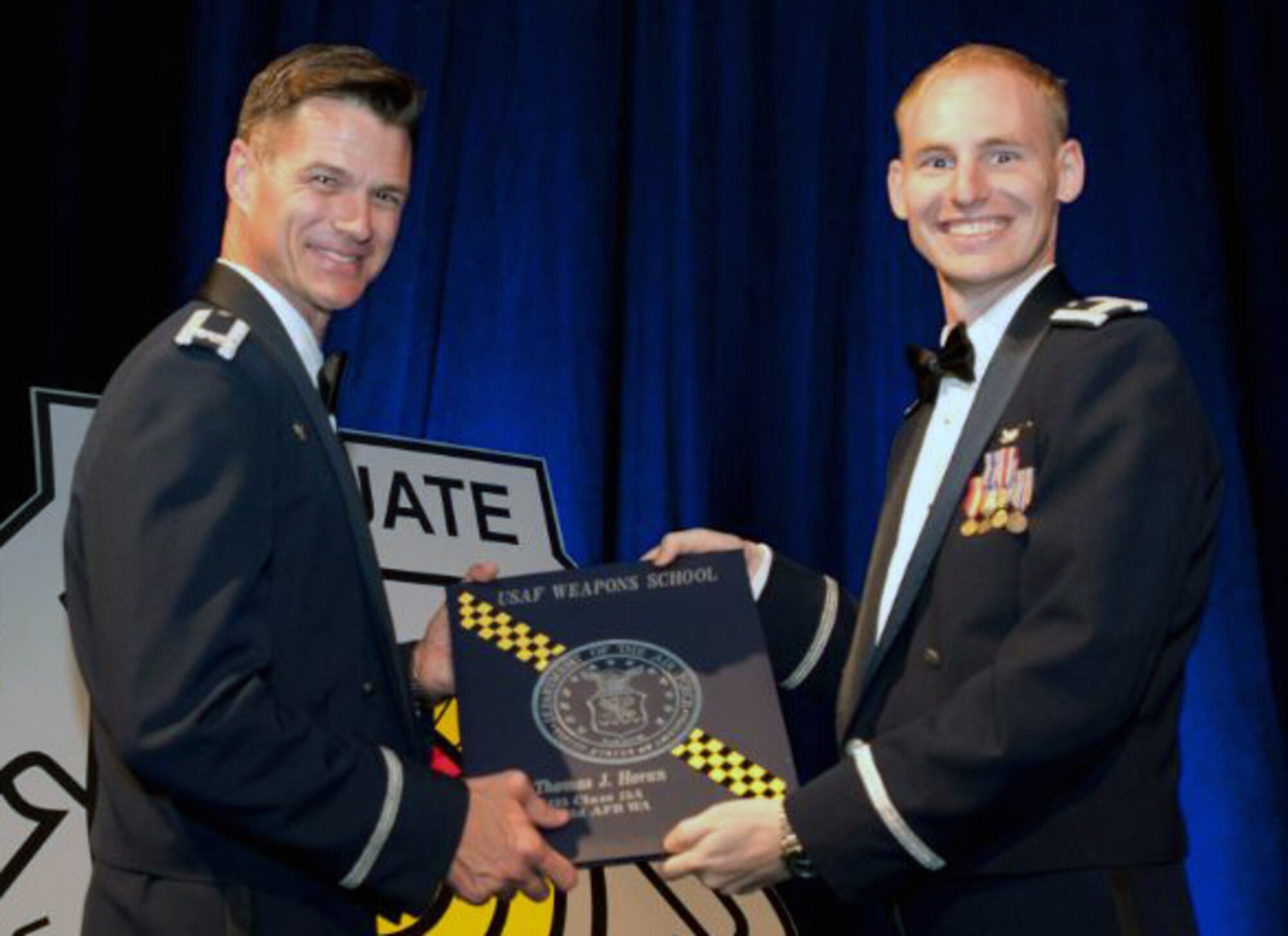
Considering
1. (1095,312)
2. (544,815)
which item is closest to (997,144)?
(1095,312)

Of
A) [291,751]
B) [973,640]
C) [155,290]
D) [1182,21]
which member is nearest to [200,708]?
[291,751]

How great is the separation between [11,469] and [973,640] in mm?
2251

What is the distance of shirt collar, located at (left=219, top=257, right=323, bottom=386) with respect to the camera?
6.93 feet

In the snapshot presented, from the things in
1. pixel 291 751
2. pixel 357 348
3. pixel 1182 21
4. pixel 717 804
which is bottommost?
pixel 717 804

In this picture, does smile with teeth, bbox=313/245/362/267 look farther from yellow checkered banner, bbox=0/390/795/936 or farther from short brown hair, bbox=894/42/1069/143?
yellow checkered banner, bbox=0/390/795/936

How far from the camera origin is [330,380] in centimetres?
216

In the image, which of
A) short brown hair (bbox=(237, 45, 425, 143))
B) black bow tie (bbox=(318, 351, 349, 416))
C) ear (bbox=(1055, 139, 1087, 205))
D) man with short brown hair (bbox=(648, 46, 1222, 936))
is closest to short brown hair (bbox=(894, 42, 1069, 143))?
ear (bbox=(1055, 139, 1087, 205))

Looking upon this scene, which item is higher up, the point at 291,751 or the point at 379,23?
the point at 379,23

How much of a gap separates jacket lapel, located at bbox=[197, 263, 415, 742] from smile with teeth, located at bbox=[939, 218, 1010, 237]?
0.92 m

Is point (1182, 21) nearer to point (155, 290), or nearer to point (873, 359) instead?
point (873, 359)

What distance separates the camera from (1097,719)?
5.91 feet

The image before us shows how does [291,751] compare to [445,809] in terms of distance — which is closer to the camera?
[291,751]

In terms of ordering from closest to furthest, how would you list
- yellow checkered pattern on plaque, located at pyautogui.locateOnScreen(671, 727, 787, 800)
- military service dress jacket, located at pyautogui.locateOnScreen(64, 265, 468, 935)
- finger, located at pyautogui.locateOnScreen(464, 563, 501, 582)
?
military service dress jacket, located at pyautogui.locateOnScreen(64, 265, 468, 935), yellow checkered pattern on plaque, located at pyautogui.locateOnScreen(671, 727, 787, 800), finger, located at pyautogui.locateOnScreen(464, 563, 501, 582)

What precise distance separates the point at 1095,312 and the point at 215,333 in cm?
110
